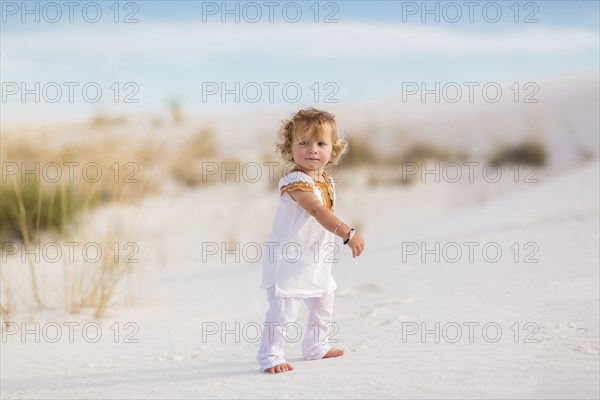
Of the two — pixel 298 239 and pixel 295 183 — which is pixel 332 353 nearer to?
pixel 298 239

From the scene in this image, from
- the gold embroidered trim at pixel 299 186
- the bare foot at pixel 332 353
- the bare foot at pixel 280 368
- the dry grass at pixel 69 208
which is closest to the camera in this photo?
the gold embroidered trim at pixel 299 186

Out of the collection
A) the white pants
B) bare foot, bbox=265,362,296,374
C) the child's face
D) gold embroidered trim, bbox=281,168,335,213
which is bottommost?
bare foot, bbox=265,362,296,374

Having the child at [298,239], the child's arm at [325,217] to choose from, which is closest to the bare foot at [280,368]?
the child at [298,239]

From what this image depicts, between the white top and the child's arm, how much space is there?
0.05 m

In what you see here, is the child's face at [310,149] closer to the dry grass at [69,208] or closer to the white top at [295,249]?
the white top at [295,249]

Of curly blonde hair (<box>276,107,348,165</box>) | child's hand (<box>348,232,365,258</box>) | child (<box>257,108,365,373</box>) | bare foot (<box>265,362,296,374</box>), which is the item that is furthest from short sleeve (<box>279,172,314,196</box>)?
bare foot (<box>265,362,296,374</box>)

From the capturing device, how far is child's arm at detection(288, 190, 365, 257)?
3332 millimetres

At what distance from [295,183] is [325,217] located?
0.21 metres

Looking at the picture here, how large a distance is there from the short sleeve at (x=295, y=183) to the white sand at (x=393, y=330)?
78cm

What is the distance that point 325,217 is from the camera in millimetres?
3371

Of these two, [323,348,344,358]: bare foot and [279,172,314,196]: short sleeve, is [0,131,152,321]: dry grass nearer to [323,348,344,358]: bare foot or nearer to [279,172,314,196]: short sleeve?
[279,172,314,196]: short sleeve

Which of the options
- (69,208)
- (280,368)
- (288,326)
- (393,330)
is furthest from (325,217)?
(69,208)

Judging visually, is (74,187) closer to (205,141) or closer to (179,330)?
(179,330)

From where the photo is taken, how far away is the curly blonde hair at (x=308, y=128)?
3.52 metres
